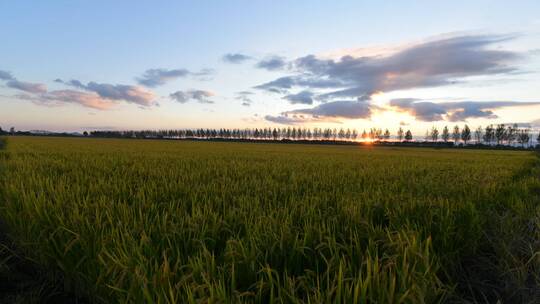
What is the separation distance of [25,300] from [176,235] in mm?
1125

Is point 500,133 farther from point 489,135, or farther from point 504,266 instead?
point 504,266

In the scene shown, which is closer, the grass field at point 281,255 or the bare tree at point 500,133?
the grass field at point 281,255

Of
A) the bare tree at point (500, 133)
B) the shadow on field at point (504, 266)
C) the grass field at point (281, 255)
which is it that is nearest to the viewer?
the grass field at point (281, 255)

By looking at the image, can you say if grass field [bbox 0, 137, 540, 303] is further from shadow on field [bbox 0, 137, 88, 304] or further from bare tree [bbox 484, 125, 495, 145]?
bare tree [bbox 484, 125, 495, 145]

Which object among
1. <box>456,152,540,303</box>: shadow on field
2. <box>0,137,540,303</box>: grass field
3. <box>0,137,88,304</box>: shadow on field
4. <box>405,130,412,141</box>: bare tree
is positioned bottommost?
<box>0,137,88,304</box>: shadow on field

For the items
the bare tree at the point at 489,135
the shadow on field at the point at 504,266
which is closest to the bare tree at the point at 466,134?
the bare tree at the point at 489,135

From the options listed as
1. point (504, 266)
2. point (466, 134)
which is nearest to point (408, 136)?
point (466, 134)

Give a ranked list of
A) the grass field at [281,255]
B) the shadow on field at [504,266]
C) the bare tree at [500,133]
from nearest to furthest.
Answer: the grass field at [281,255] → the shadow on field at [504,266] → the bare tree at [500,133]

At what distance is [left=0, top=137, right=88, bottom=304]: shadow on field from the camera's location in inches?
85.5

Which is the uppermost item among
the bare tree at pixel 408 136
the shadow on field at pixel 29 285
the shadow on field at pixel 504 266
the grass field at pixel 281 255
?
the bare tree at pixel 408 136

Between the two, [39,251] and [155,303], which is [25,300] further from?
[155,303]

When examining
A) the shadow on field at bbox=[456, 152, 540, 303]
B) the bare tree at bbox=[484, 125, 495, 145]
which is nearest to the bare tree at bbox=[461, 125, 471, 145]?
the bare tree at bbox=[484, 125, 495, 145]

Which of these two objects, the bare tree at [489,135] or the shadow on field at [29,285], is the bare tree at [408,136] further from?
the shadow on field at [29,285]

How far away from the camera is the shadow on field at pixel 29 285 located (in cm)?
217
